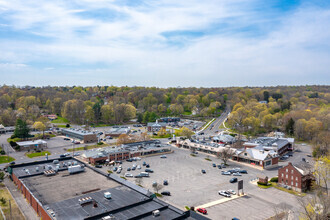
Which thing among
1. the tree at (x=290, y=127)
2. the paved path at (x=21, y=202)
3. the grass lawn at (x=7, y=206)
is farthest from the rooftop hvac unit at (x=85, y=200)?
the tree at (x=290, y=127)

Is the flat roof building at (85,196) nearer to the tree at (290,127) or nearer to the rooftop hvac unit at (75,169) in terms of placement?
the rooftop hvac unit at (75,169)

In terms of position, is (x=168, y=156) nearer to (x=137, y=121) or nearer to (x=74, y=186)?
(x=74, y=186)

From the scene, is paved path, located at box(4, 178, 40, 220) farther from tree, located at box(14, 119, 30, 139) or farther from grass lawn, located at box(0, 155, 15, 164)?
tree, located at box(14, 119, 30, 139)

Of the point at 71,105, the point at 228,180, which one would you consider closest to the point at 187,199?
the point at 228,180

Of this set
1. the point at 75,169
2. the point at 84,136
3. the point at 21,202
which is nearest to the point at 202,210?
the point at 75,169

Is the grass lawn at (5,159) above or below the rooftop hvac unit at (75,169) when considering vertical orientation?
below

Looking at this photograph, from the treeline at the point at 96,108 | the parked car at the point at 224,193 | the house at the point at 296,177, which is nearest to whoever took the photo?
the parked car at the point at 224,193

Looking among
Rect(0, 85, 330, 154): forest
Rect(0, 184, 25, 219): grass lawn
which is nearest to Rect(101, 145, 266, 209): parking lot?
Rect(0, 184, 25, 219): grass lawn
